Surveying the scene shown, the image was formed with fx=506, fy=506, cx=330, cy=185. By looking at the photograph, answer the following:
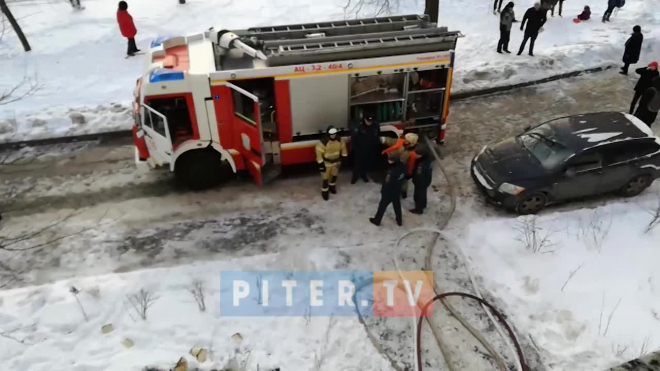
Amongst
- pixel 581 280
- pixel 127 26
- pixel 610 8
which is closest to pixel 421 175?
pixel 581 280

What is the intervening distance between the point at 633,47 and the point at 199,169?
38.8ft

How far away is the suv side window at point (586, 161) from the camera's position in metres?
8.98

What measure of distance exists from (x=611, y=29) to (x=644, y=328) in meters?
12.8

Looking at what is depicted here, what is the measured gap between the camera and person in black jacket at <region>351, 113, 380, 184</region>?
9.35m

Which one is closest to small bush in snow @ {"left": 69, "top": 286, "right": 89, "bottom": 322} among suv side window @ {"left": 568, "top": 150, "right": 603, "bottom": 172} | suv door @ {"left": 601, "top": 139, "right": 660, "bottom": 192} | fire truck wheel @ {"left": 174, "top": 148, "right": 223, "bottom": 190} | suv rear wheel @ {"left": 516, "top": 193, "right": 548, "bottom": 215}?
fire truck wheel @ {"left": 174, "top": 148, "right": 223, "bottom": 190}

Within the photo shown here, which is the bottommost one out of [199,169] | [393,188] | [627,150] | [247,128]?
[199,169]

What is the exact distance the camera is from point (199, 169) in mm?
9781

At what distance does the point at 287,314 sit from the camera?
7.20 meters

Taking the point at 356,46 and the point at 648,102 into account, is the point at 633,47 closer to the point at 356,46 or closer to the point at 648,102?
the point at 648,102

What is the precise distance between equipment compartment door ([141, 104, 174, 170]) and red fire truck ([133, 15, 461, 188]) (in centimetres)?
2

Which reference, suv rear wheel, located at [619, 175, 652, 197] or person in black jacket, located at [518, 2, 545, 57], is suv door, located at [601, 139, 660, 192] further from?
person in black jacket, located at [518, 2, 545, 57]

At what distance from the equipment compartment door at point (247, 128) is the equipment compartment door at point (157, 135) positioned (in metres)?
1.23

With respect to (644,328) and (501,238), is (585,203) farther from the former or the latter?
(644,328)

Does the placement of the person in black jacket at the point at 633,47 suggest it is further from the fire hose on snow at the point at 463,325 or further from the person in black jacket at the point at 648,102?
the fire hose on snow at the point at 463,325
